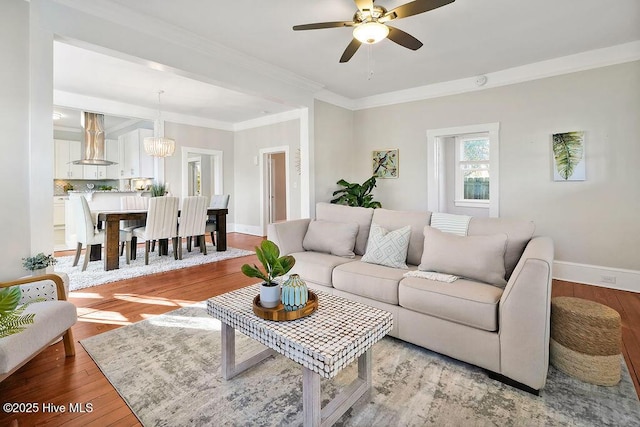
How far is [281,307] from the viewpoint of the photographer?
1.57 m

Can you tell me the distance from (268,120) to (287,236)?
4345 millimetres

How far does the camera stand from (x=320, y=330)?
4.60ft

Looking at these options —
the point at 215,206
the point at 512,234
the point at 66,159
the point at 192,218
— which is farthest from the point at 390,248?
the point at 66,159

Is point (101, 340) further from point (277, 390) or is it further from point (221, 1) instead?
point (221, 1)

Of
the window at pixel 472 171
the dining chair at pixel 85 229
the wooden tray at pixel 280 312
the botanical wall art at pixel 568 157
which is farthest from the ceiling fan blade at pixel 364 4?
the window at pixel 472 171

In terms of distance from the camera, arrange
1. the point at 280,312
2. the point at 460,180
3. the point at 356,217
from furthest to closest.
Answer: the point at 460,180 → the point at 356,217 → the point at 280,312

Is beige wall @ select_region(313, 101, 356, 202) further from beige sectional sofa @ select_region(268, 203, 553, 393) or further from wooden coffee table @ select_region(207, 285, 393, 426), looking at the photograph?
wooden coffee table @ select_region(207, 285, 393, 426)

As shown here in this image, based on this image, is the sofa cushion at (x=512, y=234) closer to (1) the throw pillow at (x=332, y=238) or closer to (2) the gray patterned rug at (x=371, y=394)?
(2) the gray patterned rug at (x=371, y=394)

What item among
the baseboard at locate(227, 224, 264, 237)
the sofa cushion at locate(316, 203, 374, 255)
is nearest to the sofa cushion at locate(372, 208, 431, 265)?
the sofa cushion at locate(316, 203, 374, 255)

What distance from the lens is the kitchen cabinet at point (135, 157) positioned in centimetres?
654

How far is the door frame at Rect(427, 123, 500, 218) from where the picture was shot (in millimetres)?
4160

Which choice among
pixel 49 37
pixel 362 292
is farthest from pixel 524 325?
pixel 49 37

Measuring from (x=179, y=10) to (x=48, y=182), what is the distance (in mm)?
1819

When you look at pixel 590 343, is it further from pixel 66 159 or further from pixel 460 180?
pixel 66 159
